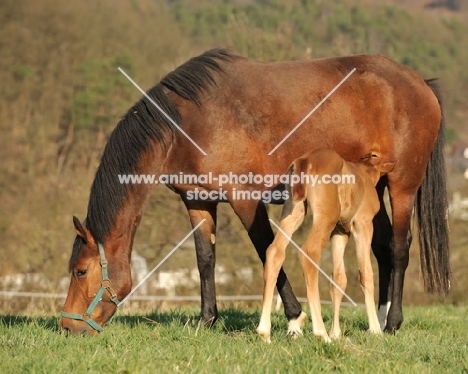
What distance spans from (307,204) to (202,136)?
3.88ft

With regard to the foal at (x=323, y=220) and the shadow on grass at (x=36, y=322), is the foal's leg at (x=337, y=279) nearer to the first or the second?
the foal at (x=323, y=220)

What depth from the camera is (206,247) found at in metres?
6.30

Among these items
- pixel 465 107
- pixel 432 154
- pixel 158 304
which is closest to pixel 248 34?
pixel 158 304

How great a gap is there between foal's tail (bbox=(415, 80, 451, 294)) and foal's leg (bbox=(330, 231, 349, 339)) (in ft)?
5.88

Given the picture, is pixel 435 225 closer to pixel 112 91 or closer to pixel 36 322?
pixel 36 322

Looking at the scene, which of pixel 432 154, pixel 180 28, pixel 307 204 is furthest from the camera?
pixel 180 28

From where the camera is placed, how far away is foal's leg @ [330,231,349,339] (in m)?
5.10

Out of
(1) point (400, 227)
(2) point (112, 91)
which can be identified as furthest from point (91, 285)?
(2) point (112, 91)

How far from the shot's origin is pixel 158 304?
43.4ft

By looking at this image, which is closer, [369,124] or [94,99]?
[369,124]

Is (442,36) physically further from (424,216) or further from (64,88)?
(424,216)

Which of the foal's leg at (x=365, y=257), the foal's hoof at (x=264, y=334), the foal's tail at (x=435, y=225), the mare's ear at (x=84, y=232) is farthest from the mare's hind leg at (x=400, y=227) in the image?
the mare's ear at (x=84, y=232)

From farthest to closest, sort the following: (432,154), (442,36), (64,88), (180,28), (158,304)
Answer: (442,36)
(180,28)
(64,88)
(158,304)
(432,154)

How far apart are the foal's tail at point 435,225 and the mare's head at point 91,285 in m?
3.15
